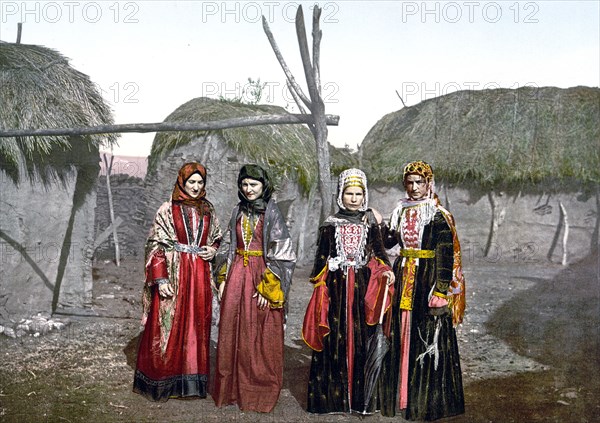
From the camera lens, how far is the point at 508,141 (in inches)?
424

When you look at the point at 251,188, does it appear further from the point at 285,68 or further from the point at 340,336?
the point at 285,68

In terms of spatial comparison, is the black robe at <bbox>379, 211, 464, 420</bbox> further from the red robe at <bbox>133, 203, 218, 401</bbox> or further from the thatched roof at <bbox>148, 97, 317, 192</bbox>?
the thatched roof at <bbox>148, 97, 317, 192</bbox>

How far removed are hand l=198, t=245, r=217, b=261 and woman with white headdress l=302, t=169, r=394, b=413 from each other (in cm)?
72

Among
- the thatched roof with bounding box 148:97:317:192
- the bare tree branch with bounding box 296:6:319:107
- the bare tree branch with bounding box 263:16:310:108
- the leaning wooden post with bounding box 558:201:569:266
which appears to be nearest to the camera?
the bare tree branch with bounding box 296:6:319:107

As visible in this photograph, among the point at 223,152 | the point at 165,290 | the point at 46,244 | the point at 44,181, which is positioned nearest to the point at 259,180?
the point at 165,290

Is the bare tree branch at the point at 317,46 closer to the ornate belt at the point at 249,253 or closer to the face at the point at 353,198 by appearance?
the face at the point at 353,198

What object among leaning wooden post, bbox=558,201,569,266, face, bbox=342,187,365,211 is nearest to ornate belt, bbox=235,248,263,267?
face, bbox=342,187,365,211

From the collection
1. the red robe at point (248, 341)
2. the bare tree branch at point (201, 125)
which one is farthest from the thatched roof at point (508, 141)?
the red robe at point (248, 341)

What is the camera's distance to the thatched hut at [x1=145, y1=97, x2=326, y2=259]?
24.5ft

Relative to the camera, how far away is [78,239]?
6289 mm

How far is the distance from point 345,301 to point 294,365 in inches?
54.2

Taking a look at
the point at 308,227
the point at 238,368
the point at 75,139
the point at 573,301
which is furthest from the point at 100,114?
the point at 573,301

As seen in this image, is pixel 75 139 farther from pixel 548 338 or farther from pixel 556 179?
pixel 556 179

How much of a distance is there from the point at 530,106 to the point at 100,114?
777 centimetres
